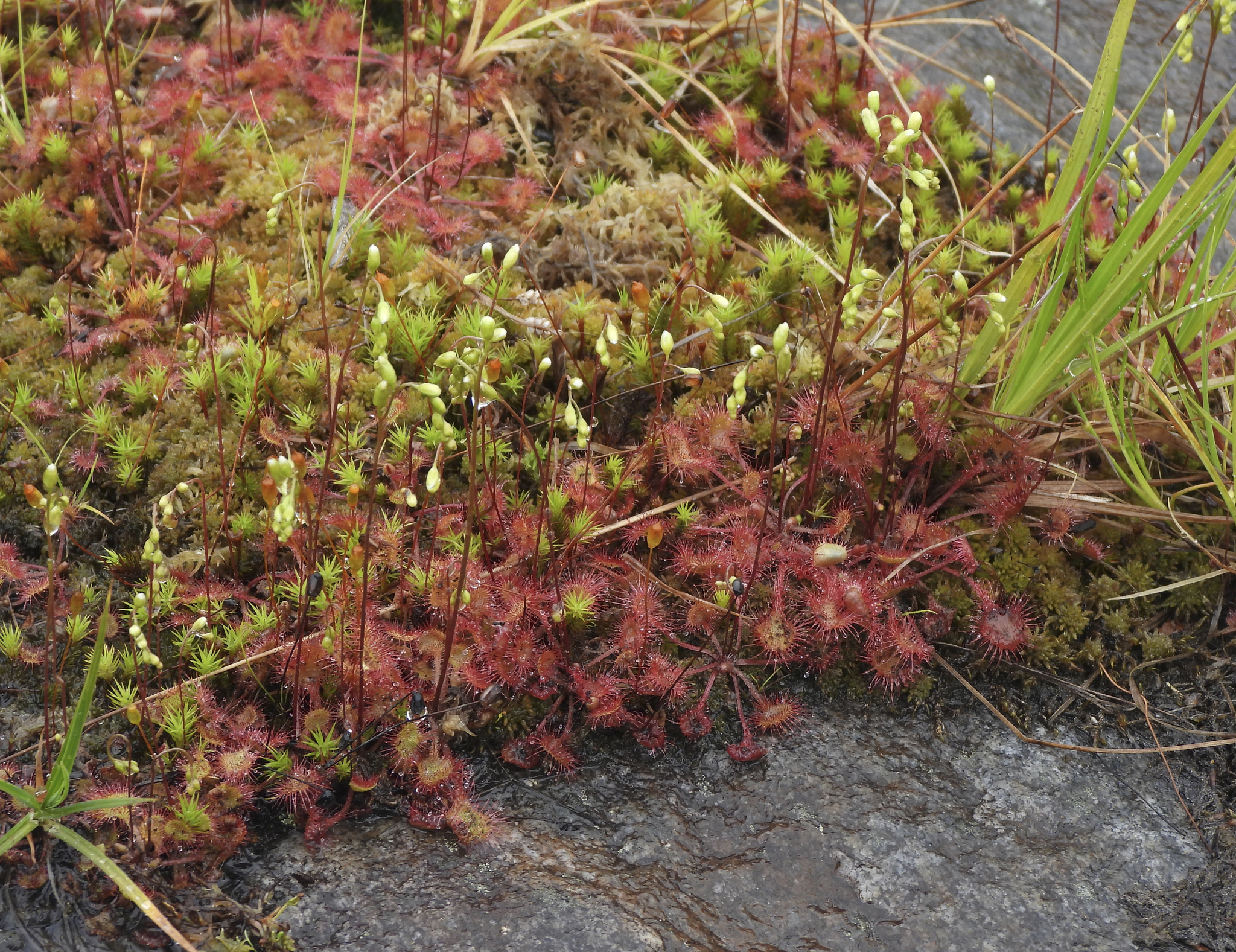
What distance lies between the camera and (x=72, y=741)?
1722 millimetres

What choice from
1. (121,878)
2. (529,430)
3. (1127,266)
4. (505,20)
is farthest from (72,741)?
(505,20)

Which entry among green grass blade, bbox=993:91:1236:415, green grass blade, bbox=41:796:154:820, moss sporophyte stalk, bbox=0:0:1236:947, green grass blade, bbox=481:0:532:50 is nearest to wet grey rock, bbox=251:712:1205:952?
moss sporophyte stalk, bbox=0:0:1236:947

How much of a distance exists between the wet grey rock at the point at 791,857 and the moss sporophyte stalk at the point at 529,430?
0.28 feet

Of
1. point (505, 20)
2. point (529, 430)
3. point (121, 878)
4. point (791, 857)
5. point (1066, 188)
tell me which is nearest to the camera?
point (121, 878)

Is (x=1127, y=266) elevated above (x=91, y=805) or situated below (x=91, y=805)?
above

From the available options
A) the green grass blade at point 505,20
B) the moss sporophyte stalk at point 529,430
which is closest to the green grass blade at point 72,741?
the moss sporophyte stalk at point 529,430

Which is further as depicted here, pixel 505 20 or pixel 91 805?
pixel 505 20

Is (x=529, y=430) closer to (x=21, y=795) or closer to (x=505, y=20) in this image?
(x=21, y=795)

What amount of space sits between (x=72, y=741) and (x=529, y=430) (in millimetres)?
1425

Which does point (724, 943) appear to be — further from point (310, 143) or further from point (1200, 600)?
point (310, 143)

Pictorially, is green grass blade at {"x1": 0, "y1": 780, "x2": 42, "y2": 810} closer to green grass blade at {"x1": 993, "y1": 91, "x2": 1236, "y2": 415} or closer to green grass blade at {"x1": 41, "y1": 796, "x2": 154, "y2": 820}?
green grass blade at {"x1": 41, "y1": 796, "x2": 154, "y2": 820}

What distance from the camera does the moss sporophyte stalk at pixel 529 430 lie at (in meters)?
2.14

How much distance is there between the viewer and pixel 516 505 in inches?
100

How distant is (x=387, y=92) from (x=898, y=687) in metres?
2.92
